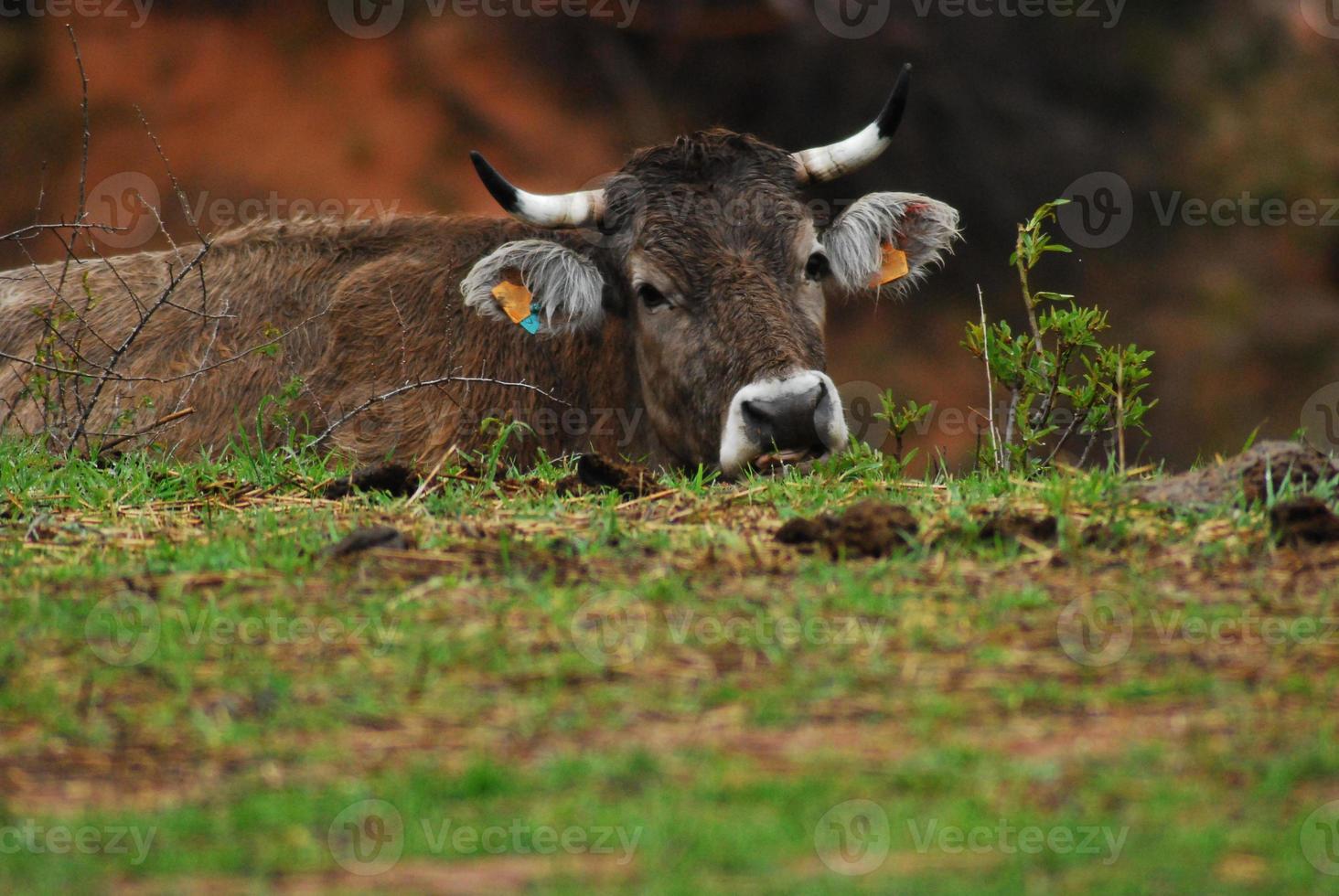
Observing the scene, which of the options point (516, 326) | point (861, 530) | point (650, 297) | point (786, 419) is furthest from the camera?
point (516, 326)

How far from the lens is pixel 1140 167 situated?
59.3ft

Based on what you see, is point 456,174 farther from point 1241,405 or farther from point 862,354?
point 1241,405

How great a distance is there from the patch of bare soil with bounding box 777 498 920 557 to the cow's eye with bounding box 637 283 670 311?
123 inches

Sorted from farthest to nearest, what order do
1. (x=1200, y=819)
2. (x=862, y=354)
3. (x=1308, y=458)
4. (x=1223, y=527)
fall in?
(x=862, y=354) → (x=1308, y=458) → (x=1223, y=527) → (x=1200, y=819)

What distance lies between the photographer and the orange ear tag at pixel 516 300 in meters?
7.86

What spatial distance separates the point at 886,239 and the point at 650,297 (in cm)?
144

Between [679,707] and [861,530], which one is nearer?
[679,707]

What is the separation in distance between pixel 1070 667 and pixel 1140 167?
15.7m

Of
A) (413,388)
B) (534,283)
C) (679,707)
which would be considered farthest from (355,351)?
(679,707)

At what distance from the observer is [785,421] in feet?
22.2

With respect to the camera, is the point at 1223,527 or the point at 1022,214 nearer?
the point at 1223,527

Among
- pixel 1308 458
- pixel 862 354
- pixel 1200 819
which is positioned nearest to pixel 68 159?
pixel 862 354

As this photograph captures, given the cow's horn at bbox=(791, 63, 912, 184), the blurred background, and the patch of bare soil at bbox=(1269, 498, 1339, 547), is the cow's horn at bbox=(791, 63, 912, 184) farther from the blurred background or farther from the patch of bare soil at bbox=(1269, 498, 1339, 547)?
the blurred background

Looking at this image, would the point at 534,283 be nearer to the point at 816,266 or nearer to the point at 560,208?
the point at 560,208
